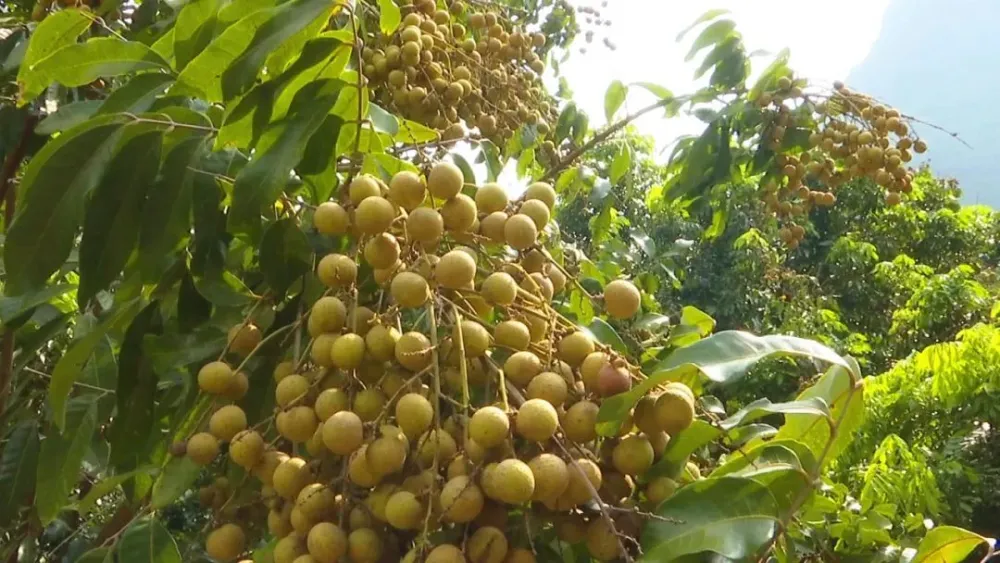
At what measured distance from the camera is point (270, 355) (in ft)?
2.52

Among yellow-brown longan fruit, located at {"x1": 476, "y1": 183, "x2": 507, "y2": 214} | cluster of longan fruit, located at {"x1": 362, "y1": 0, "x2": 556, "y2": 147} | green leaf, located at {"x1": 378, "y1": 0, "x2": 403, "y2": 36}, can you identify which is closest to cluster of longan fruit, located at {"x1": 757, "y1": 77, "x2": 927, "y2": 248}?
cluster of longan fruit, located at {"x1": 362, "y1": 0, "x2": 556, "y2": 147}

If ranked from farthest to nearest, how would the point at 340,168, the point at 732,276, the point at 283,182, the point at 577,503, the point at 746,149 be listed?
the point at 732,276 < the point at 746,149 < the point at 340,168 < the point at 283,182 < the point at 577,503

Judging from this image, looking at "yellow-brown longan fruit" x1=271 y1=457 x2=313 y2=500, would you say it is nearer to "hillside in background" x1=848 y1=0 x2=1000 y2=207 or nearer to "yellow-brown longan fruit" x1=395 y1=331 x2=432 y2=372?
"yellow-brown longan fruit" x1=395 y1=331 x2=432 y2=372

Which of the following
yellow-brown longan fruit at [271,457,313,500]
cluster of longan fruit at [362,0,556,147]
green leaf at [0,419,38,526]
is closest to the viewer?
yellow-brown longan fruit at [271,457,313,500]

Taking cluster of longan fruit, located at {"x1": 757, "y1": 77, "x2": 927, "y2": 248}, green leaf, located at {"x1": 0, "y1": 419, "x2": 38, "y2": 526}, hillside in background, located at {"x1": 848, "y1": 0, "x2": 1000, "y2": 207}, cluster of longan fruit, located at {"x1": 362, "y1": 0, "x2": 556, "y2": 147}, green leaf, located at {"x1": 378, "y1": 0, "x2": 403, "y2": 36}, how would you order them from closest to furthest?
green leaf, located at {"x1": 378, "y1": 0, "x2": 403, "y2": 36}
green leaf, located at {"x1": 0, "y1": 419, "x2": 38, "y2": 526}
cluster of longan fruit, located at {"x1": 362, "y1": 0, "x2": 556, "y2": 147}
cluster of longan fruit, located at {"x1": 757, "y1": 77, "x2": 927, "y2": 248}
hillside in background, located at {"x1": 848, "y1": 0, "x2": 1000, "y2": 207}

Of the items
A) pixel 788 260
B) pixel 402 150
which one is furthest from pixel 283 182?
pixel 788 260

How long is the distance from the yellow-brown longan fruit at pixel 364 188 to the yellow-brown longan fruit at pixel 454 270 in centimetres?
9

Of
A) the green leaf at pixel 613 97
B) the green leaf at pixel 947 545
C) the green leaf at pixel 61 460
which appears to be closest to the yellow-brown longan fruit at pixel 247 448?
the green leaf at pixel 61 460

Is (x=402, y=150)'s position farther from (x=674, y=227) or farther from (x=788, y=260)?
(x=788, y=260)

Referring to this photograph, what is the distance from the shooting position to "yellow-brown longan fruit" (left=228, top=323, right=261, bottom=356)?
2.36ft

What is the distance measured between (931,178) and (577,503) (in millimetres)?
6765

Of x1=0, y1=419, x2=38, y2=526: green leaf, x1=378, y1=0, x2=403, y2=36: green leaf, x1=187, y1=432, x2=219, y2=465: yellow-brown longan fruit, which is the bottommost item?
x1=0, y1=419, x2=38, y2=526: green leaf

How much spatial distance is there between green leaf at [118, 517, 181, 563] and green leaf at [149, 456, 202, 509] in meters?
0.03

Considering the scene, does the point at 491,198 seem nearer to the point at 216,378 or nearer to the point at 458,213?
the point at 458,213
